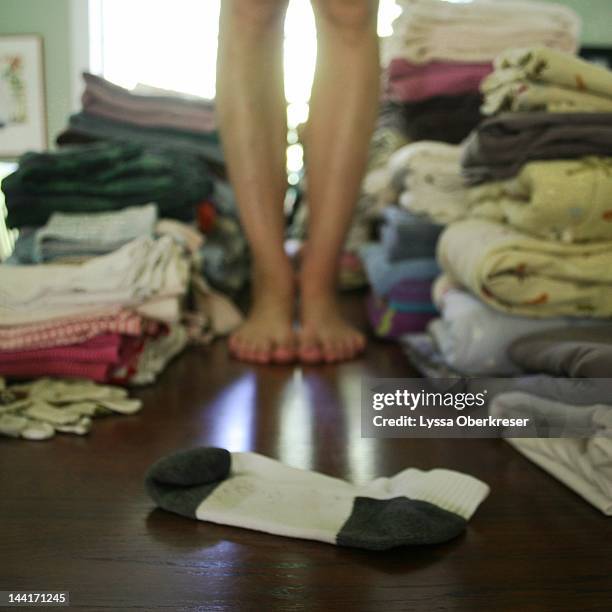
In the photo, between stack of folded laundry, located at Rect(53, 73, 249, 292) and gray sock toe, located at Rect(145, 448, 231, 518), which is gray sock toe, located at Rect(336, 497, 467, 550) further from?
stack of folded laundry, located at Rect(53, 73, 249, 292)

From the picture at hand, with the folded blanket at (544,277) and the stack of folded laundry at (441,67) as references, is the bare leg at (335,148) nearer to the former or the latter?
the stack of folded laundry at (441,67)

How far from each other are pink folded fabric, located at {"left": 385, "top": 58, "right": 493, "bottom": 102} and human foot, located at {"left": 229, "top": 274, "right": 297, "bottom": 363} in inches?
25.4

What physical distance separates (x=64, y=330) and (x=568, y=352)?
67 centimetres

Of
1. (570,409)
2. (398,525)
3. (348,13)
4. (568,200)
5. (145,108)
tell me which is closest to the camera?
(398,525)

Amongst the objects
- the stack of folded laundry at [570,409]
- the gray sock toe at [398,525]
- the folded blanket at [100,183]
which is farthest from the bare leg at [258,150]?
the gray sock toe at [398,525]

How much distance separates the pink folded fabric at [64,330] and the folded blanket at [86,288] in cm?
1

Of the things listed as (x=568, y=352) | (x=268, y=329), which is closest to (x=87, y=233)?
(x=268, y=329)

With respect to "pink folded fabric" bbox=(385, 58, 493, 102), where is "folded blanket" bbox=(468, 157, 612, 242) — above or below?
below

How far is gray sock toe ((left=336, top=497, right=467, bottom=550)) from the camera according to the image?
0.54 meters

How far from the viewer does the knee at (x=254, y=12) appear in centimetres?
130

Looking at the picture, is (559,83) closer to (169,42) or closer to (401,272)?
(401,272)

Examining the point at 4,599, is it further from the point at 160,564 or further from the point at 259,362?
the point at 259,362

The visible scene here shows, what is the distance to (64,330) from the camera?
975 mm

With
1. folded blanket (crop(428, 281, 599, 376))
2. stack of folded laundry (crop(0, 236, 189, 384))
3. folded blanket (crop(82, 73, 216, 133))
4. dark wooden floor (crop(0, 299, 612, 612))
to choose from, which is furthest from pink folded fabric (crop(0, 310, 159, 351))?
folded blanket (crop(82, 73, 216, 133))
